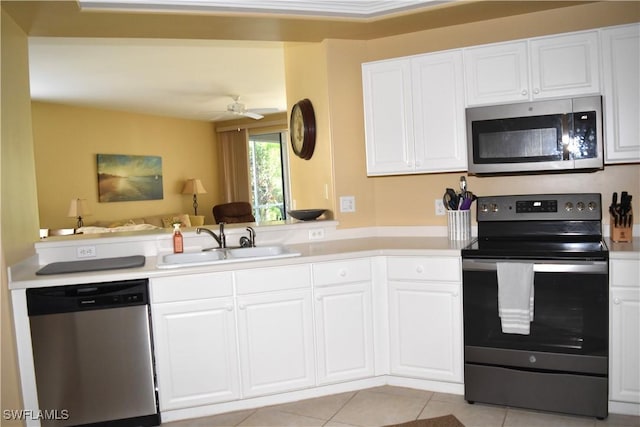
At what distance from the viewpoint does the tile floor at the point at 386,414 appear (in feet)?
8.13

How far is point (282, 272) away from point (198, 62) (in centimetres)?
303

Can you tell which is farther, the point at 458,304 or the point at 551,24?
the point at 551,24

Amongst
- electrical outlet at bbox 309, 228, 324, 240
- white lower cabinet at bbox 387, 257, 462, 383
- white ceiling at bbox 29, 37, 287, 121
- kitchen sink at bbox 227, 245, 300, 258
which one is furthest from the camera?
white ceiling at bbox 29, 37, 287, 121

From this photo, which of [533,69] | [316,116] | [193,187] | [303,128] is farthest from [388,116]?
[193,187]

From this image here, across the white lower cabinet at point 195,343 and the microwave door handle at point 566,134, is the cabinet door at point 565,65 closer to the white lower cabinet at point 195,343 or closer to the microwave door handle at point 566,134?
the microwave door handle at point 566,134

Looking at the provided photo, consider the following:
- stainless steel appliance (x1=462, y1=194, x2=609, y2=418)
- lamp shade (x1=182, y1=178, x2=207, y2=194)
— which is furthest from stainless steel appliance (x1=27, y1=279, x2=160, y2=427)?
lamp shade (x1=182, y1=178, x2=207, y2=194)

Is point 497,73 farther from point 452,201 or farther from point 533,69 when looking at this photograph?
point 452,201

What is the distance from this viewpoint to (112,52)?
14.3 feet

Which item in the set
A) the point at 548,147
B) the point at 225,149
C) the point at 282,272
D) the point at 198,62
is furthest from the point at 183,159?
the point at 548,147

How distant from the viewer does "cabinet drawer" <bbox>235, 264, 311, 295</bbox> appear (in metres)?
2.67

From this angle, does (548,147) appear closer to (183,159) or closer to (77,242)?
(77,242)

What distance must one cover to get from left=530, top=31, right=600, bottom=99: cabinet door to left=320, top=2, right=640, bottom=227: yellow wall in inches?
10.4

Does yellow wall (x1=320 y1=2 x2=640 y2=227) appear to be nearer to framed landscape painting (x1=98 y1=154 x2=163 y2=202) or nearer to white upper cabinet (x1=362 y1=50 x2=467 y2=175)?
white upper cabinet (x1=362 y1=50 x2=467 y2=175)

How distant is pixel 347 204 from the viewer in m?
3.44
